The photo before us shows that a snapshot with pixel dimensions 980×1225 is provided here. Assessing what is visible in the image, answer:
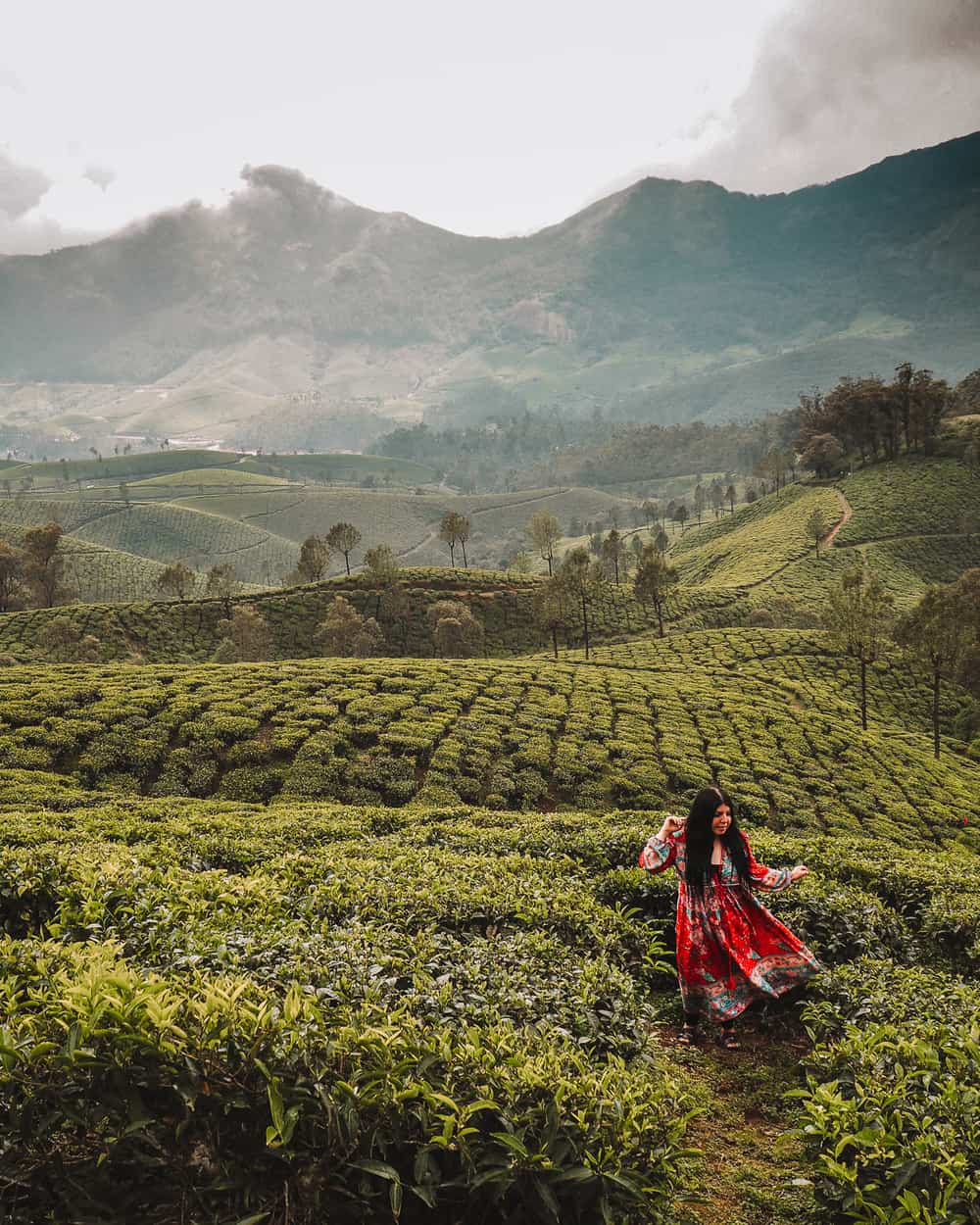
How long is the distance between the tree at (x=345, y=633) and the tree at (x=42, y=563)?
98.8 ft

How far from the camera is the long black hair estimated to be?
8.22 metres

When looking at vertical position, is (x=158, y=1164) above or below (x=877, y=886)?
above

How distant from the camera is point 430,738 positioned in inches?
998

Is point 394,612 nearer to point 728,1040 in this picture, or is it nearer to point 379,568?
point 379,568

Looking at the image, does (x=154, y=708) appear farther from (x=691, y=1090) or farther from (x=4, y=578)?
(x=4, y=578)

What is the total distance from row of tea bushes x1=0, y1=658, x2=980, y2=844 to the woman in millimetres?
13986

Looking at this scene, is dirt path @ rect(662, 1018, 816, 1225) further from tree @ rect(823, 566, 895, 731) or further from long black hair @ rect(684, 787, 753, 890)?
tree @ rect(823, 566, 895, 731)

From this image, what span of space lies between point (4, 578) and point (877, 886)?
254ft

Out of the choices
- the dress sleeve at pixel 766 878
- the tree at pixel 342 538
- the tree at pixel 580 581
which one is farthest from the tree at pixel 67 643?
the dress sleeve at pixel 766 878

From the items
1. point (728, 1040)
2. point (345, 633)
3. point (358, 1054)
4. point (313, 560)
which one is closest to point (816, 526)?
point (313, 560)

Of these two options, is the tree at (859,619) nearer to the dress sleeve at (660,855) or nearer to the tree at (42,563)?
the dress sleeve at (660,855)

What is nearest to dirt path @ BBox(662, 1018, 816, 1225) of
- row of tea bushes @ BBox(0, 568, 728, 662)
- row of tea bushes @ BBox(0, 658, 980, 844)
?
row of tea bushes @ BBox(0, 658, 980, 844)

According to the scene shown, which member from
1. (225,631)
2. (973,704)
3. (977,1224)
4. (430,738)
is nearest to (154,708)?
(430,738)

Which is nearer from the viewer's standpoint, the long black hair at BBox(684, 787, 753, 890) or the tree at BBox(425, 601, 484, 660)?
the long black hair at BBox(684, 787, 753, 890)
